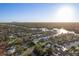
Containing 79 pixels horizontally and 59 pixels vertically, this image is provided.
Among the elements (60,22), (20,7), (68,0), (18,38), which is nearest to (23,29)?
(18,38)

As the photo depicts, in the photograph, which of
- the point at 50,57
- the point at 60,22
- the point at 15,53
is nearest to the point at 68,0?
the point at 60,22

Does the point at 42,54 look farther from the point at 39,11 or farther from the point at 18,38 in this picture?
the point at 39,11

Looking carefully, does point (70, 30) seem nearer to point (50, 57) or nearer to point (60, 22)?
point (60, 22)

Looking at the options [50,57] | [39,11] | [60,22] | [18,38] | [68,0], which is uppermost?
[68,0]

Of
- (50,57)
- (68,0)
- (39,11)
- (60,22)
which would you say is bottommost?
(50,57)

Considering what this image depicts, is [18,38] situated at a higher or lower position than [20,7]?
lower

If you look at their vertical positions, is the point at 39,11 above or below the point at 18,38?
above
